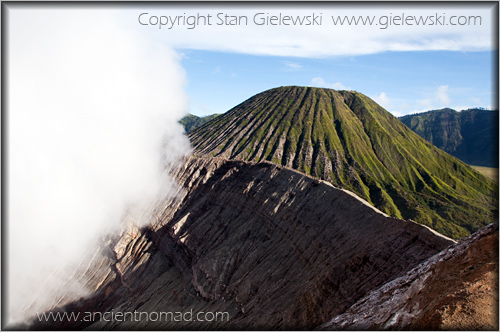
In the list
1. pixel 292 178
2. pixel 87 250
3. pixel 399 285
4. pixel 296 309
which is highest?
pixel 292 178

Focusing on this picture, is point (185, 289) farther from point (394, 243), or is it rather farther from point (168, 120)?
point (168, 120)

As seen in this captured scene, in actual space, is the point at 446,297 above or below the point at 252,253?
above

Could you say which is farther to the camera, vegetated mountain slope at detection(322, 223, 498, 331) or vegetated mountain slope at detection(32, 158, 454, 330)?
vegetated mountain slope at detection(32, 158, 454, 330)

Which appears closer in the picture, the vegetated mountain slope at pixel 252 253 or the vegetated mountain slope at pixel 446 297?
the vegetated mountain slope at pixel 446 297

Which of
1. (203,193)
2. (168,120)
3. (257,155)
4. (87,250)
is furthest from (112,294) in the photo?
(257,155)
